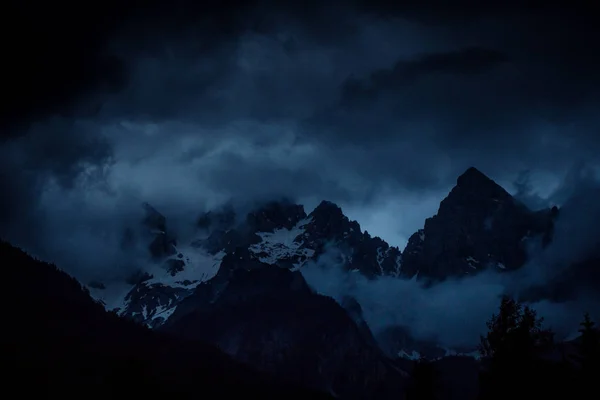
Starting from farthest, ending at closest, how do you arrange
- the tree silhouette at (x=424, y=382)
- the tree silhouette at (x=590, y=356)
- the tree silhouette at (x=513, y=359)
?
the tree silhouette at (x=424, y=382), the tree silhouette at (x=513, y=359), the tree silhouette at (x=590, y=356)

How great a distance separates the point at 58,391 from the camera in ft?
604

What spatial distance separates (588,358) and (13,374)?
165 meters

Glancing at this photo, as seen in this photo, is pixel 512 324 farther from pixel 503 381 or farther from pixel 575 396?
pixel 575 396

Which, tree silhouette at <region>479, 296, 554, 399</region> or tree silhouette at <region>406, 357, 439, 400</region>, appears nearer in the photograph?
tree silhouette at <region>479, 296, 554, 399</region>

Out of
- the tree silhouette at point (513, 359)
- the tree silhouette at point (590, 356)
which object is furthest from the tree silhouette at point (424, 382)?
the tree silhouette at point (590, 356)

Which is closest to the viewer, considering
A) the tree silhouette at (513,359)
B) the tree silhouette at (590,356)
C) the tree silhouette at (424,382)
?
the tree silhouette at (590,356)

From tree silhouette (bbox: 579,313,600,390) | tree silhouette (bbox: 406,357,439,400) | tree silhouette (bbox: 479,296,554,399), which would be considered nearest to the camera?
tree silhouette (bbox: 579,313,600,390)

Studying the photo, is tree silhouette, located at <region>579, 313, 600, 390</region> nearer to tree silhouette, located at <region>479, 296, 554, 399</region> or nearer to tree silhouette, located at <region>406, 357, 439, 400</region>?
tree silhouette, located at <region>479, 296, 554, 399</region>

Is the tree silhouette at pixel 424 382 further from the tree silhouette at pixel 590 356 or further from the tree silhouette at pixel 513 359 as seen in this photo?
the tree silhouette at pixel 590 356

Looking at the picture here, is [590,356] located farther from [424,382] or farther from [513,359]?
[424,382]

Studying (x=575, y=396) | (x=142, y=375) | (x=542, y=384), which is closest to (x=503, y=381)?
(x=542, y=384)

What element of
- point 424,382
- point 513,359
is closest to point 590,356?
point 513,359

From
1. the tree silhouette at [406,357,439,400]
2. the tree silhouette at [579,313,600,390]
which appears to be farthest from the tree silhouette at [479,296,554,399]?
the tree silhouette at [406,357,439,400]

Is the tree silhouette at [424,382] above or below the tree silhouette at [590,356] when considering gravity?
above
